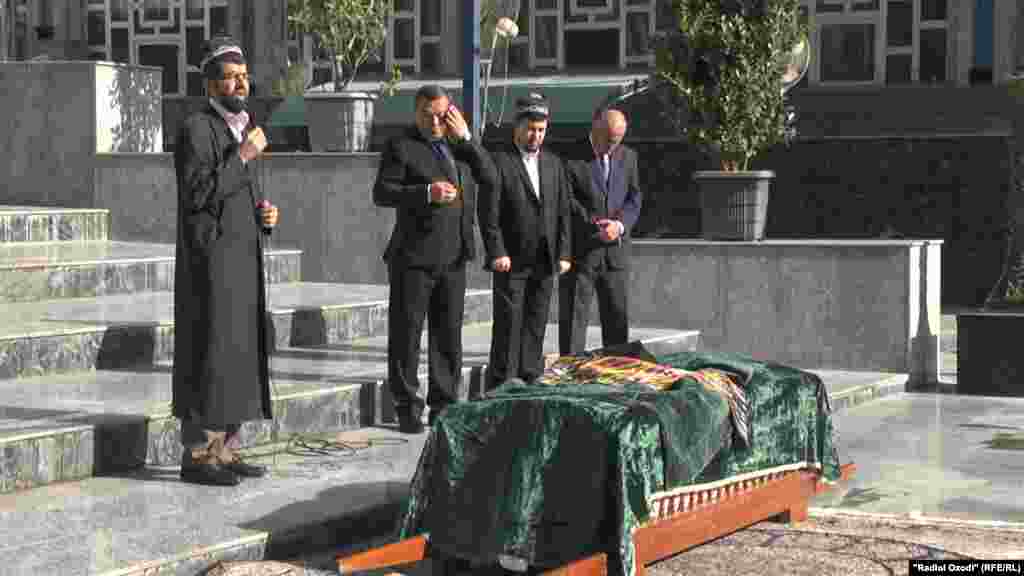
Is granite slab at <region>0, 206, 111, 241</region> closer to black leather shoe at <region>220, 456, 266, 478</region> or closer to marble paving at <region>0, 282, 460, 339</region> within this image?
marble paving at <region>0, 282, 460, 339</region>

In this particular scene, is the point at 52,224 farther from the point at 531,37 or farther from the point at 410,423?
the point at 531,37

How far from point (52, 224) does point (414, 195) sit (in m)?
5.92

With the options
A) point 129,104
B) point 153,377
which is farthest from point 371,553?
point 129,104

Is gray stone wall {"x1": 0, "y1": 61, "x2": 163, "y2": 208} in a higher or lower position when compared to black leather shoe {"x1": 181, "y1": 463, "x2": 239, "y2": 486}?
higher

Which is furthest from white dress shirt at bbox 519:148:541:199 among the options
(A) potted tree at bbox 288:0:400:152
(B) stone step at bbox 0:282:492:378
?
(A) potted tree at bbox 288:0:400:152

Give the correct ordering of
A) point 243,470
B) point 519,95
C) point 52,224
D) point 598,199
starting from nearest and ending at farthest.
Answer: point 243,470
point 598,199
point 52,224
point 519,95

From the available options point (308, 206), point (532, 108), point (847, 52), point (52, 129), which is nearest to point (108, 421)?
point (532, 108)

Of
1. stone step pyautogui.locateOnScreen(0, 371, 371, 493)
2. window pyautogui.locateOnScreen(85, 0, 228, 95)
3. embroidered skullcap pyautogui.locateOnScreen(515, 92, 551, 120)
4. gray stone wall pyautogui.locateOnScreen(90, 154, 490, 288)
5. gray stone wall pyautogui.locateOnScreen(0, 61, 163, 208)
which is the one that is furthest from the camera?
window pyautogui.locateOnScreen(85, 0, 228, 95)

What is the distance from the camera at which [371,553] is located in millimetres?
6902

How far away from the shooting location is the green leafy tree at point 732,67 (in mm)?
14914

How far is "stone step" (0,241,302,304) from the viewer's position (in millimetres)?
12023

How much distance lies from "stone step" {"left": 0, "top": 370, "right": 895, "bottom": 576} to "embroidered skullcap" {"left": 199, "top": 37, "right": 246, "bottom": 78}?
2044 mm

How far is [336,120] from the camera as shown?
16.3m

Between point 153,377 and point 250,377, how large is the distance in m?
1.94
